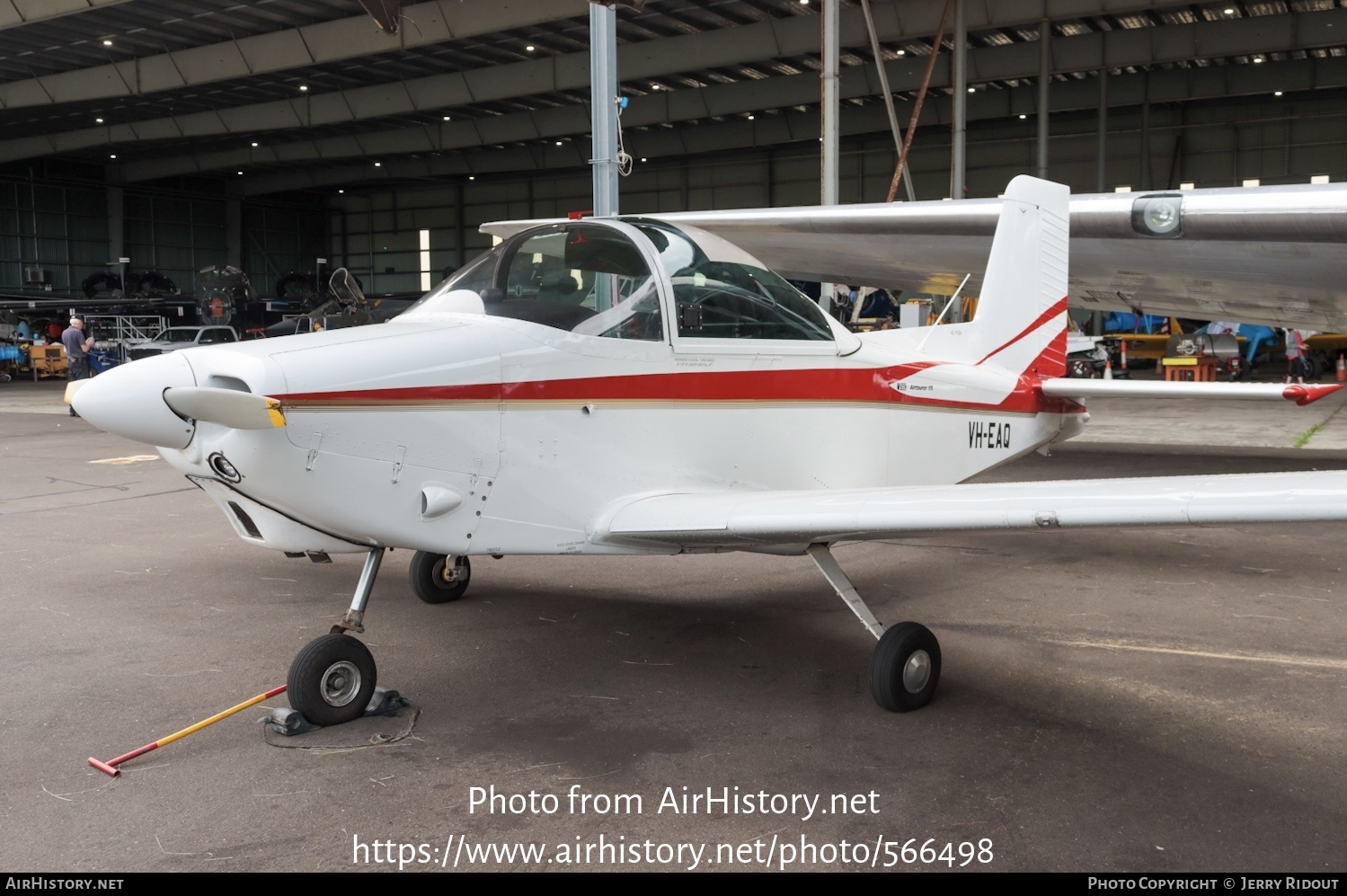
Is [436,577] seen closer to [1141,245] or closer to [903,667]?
[903,667]

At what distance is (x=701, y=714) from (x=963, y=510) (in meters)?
1.25

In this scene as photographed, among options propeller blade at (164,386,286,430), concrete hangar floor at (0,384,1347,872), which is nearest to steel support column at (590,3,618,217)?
concrete hangar floor at (0,384,1347,872)

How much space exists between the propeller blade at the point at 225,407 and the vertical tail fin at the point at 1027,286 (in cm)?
428

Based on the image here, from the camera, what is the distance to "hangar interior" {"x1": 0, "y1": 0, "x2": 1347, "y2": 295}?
75.7 feet

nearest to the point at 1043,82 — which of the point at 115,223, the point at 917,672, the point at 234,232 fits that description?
the point at 917,672

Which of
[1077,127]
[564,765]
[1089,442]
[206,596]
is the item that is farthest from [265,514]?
[1077,127]

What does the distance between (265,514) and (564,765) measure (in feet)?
4.48

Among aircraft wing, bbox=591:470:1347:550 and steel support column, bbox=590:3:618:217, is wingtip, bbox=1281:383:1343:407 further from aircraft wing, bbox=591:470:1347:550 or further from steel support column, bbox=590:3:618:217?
steel support column, bbox=590:3:618:217

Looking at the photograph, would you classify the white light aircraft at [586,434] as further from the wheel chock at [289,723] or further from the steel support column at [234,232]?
the steel support column at [234,232]

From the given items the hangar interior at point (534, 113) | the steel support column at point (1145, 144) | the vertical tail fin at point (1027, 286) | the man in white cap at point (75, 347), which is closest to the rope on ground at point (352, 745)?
the vertical tail fin at point (1027, 286)

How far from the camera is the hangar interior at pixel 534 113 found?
23.1 m

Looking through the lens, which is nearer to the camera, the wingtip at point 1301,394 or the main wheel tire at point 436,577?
the wingtip at point 1301,394

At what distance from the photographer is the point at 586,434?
4.01m
